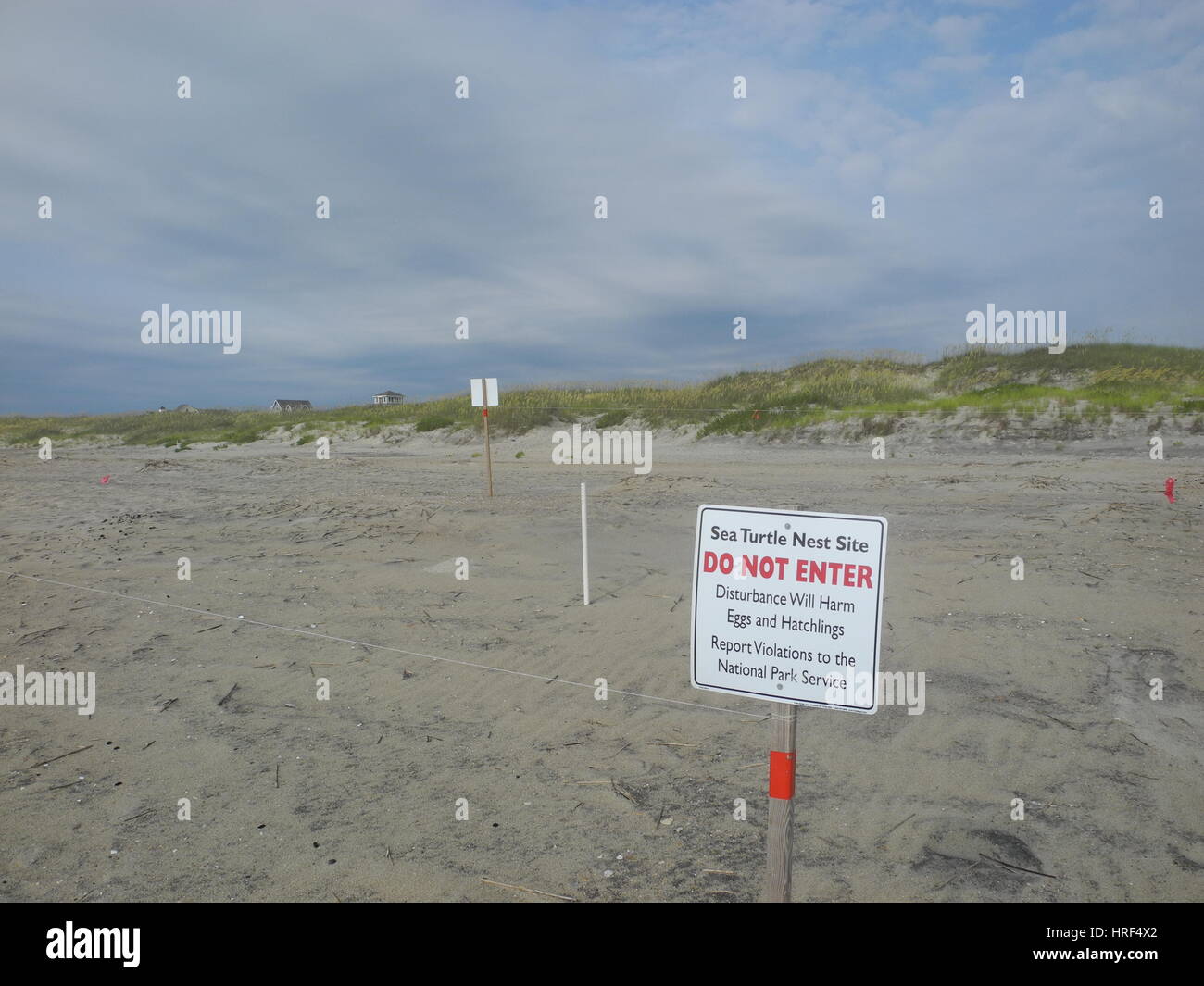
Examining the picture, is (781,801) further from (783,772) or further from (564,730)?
(564,730)

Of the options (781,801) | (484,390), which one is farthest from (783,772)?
(484,390)

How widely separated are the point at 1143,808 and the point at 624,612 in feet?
15.3

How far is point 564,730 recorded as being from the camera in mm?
5430

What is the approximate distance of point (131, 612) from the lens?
830cm

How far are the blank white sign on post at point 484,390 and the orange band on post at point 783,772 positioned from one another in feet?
42.6

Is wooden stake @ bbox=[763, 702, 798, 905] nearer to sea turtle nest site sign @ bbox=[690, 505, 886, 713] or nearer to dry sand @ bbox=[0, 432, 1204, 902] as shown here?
sea turtle nest site sign @ bbox=[690, 505, 886, 713]

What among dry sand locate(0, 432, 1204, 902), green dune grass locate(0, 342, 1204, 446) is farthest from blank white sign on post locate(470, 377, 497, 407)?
green dune grass locate(0, 342, 1204, 446)

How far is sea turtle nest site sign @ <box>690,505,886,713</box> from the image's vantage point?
2.52 metres

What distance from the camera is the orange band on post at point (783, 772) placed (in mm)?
2641

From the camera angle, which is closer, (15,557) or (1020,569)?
(1020,569)

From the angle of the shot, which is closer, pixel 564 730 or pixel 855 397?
pixel 564 730

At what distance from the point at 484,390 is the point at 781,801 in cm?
1322
